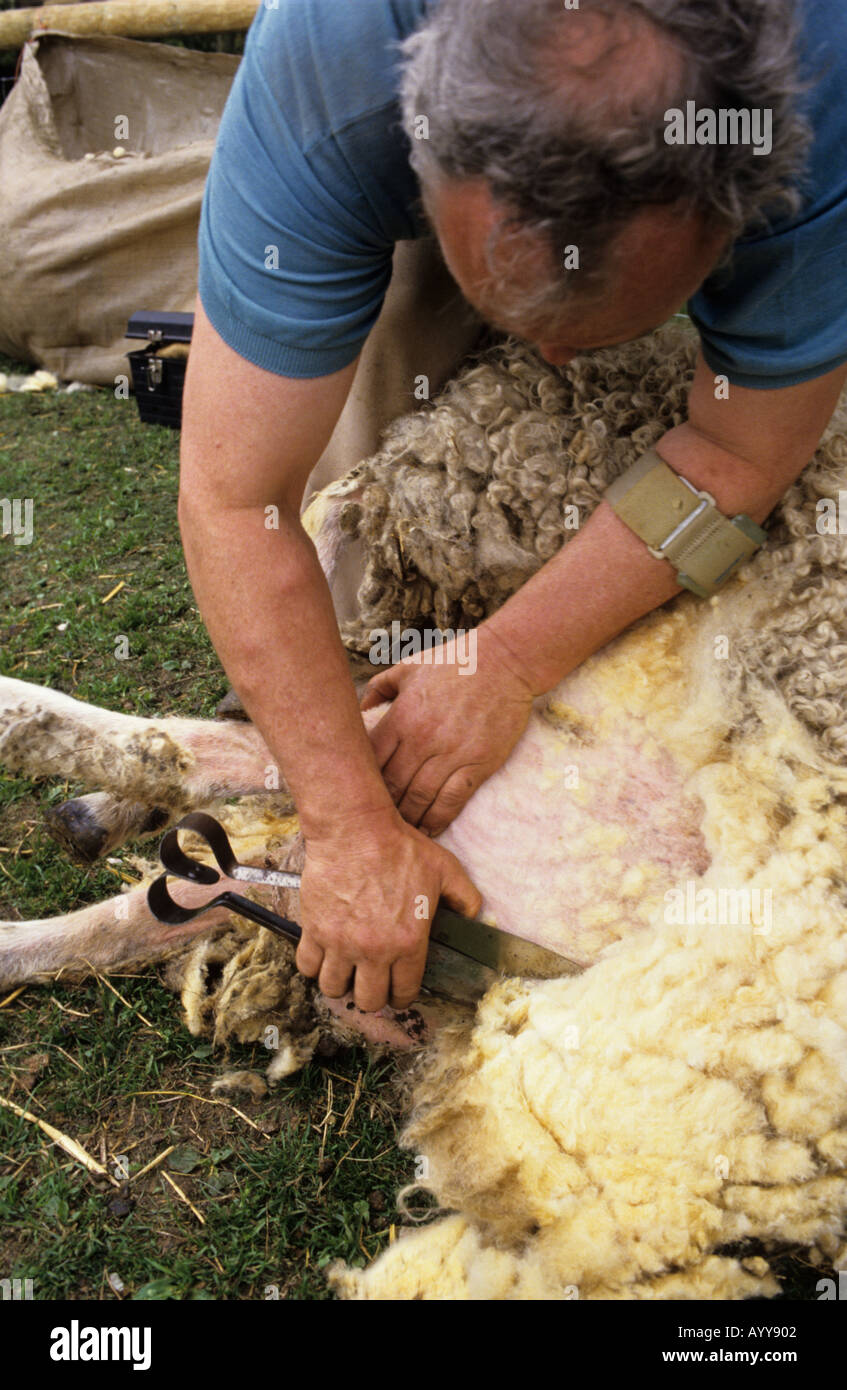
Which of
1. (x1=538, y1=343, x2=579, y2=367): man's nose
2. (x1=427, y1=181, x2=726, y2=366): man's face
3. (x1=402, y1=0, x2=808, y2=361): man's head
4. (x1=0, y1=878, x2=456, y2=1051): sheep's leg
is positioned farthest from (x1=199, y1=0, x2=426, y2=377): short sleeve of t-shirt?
(x1=0, y1=878, x2=456, y2=1051): sheep's leg

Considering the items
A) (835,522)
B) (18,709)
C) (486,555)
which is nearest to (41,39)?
(18,709)

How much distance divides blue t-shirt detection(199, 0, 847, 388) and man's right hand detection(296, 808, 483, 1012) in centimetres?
75

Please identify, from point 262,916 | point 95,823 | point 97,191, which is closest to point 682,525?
point 262,916

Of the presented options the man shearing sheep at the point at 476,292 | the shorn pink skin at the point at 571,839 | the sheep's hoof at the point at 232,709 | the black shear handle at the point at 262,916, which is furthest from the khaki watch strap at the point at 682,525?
the sheep's hoof at the point at 232,709

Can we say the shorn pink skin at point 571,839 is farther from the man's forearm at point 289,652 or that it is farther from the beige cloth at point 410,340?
the beige cloth at point 410,340

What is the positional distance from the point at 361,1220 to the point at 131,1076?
55cm

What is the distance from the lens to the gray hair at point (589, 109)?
3.52 ft

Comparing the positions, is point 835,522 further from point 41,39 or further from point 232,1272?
point 41,39

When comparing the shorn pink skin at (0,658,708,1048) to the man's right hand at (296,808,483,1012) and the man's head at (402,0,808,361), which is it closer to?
the man's right hand at (296,808,483,1012)

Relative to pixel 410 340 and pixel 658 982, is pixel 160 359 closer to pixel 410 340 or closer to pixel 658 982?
pixel 410 340

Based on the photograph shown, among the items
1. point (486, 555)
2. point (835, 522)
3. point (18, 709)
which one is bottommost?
point (18, 709)

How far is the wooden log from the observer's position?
17.6 ft

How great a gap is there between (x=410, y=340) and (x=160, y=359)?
2.94 meters

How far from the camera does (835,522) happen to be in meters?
1.80
